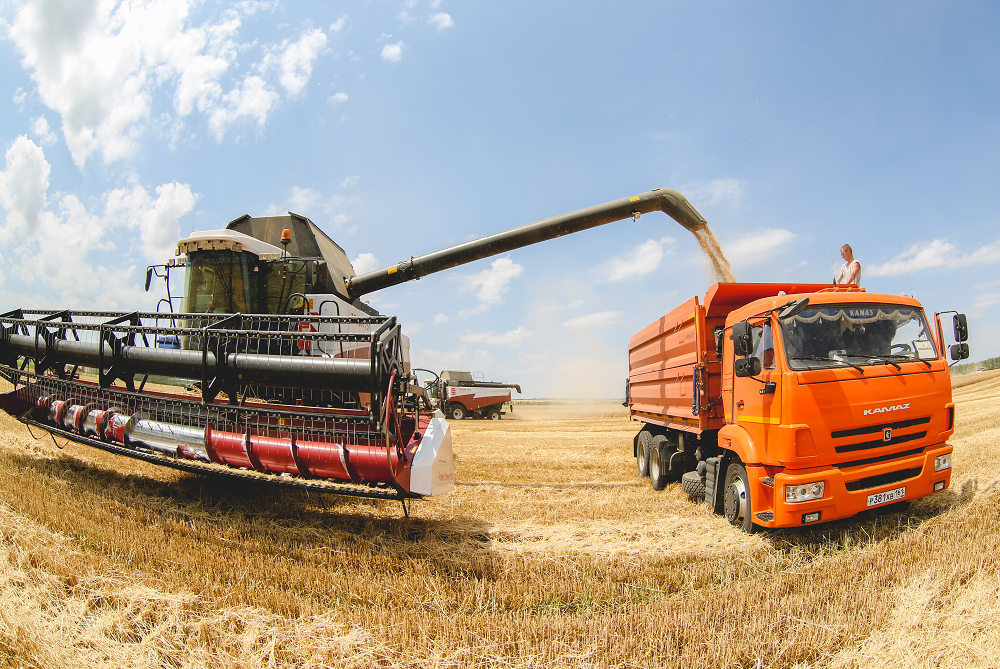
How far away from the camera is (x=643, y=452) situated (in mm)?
7883

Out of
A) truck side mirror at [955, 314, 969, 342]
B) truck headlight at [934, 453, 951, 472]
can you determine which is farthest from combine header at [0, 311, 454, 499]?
truck side mirror at [955, 314, 969, 342]

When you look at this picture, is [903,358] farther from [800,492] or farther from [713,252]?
[713,252]

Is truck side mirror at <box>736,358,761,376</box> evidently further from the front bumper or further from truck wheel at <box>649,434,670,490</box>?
truck wheel at <box>649,434,670,490</box>

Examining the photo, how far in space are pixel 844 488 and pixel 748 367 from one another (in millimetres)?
1179

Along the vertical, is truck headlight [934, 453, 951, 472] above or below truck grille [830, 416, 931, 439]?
below

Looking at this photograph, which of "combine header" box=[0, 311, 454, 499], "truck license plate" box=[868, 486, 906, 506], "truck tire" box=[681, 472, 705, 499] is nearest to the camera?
"combine header" box=[0, 311, 454, 499]

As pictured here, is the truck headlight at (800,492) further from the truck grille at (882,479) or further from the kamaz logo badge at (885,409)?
the kamaz logo badge at (885,409)

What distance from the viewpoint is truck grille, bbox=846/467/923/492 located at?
4.12 m

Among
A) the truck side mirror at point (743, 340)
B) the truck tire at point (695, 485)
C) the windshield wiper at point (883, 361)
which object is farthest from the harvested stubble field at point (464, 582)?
the truck side mirror at point (743, 340)

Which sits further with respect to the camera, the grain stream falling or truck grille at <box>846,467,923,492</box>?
the grain stream falling

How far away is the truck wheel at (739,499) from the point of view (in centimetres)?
446

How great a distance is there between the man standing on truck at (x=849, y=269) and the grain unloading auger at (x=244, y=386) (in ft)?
16.0

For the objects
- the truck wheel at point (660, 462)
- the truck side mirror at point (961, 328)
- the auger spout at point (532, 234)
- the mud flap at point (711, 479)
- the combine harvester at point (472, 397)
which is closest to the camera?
the truck side mirror at point (961, 328)

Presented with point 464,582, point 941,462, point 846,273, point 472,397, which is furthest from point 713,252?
point 472,397
